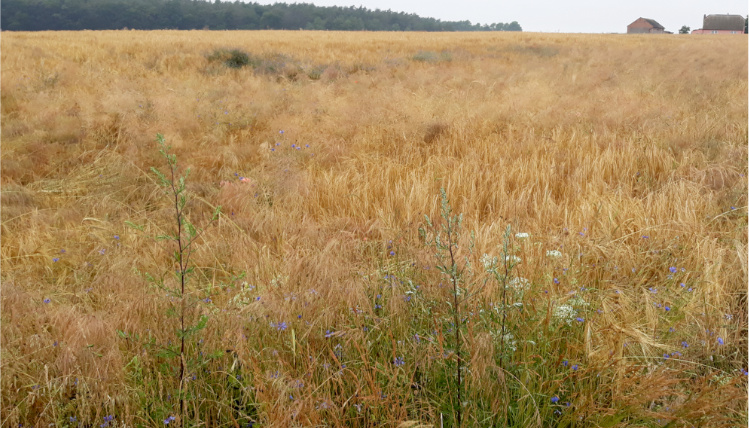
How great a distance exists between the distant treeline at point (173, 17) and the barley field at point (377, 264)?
142ft

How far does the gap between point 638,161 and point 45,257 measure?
210 inches

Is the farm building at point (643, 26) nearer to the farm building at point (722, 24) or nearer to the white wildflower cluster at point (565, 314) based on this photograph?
the farm building at point (722, 24)

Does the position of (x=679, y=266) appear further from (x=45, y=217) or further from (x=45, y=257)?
(x=45, y=217)

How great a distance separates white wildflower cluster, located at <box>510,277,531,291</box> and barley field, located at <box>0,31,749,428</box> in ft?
0.04

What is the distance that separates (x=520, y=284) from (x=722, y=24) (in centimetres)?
8937

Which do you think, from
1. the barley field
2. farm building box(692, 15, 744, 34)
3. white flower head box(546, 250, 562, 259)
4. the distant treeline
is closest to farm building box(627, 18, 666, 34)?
farm building box(692, 15, 744, 34)

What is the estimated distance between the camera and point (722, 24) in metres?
68.9

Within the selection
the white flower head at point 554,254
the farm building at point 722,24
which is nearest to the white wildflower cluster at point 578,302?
the white flower head at point 554,254

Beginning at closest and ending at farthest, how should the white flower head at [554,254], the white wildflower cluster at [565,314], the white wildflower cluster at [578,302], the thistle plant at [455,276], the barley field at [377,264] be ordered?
the thistle plant at [455,276]
the barley field at [377,264]
the white wildflower cluster at [565,314]
the white wildflower cluster at [578,302]
the white flower head at [554,254]

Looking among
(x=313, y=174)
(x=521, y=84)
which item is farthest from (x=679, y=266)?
(x=521, y=84)

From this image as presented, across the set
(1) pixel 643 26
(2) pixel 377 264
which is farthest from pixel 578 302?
(1) pixel 643 26

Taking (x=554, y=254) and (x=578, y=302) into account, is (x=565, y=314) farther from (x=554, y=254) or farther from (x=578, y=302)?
(x=554, y=254)

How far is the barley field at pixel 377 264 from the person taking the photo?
1.71m

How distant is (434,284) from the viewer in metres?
2.28
